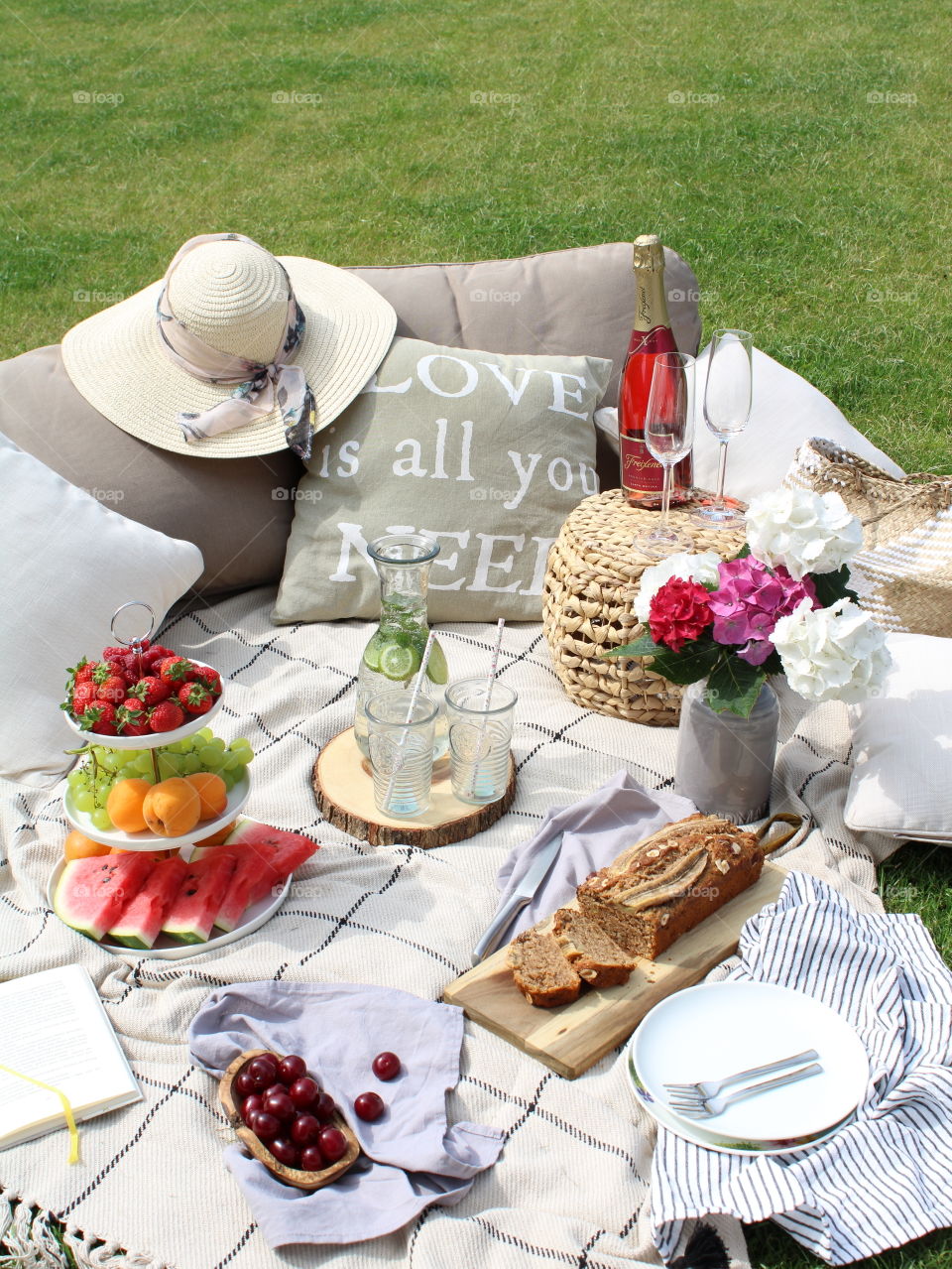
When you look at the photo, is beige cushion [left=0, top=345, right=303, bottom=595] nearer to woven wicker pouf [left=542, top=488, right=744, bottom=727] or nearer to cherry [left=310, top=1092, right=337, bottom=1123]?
woven wicker pouf [left=542, top=488, right=744, bottom=727]

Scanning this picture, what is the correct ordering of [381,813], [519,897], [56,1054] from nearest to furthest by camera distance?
[56,1054], [519,897], [381,813]

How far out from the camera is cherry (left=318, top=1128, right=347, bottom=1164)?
1.91 meters

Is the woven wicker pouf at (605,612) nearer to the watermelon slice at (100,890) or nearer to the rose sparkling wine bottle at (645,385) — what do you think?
the rose sparkling wine bottle at (645,385)

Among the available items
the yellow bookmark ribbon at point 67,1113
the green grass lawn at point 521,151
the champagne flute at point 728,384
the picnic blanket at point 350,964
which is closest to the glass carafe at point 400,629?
the picnic blanket at point 350,964

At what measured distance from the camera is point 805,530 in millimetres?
2377

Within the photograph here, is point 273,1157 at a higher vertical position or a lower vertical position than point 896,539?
lower

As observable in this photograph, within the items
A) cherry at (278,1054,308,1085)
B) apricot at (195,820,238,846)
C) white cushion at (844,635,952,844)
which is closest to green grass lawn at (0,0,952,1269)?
white cushion at (844,635,952,844)

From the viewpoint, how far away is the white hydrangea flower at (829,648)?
230 cm

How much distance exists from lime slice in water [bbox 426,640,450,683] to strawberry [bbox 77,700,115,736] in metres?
0.77

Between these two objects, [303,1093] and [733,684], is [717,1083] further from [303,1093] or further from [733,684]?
[733,684]

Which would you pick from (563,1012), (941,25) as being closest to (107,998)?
(563,1012)

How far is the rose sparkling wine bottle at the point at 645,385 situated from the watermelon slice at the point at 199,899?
150cm

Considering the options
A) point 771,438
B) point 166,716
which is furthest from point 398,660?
point 771,438

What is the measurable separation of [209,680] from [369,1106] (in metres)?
0.83
